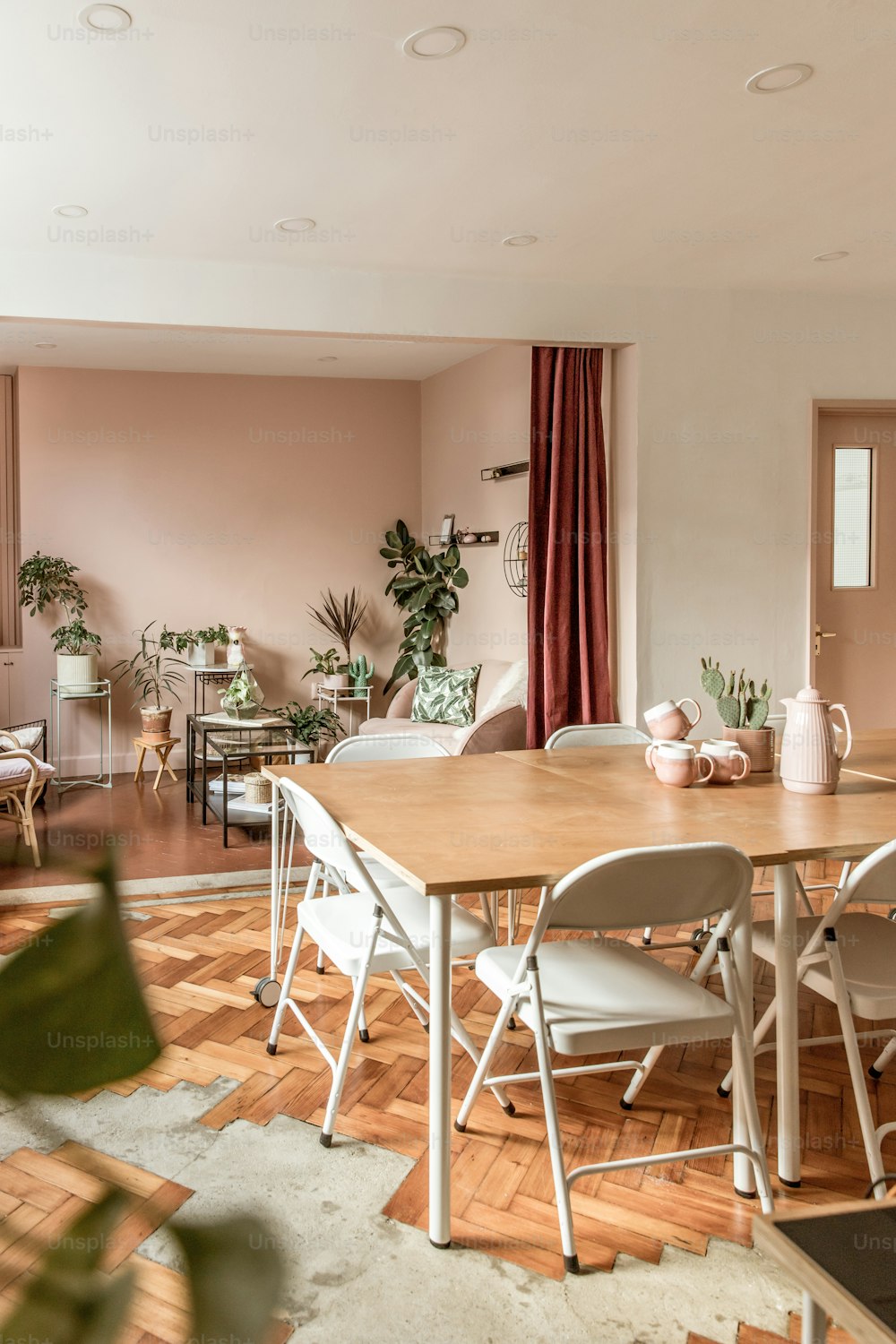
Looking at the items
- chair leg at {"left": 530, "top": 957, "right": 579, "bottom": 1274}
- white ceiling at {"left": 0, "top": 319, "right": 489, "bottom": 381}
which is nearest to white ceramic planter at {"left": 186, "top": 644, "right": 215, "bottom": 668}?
white ceiling at {"left": 0, "top": 319, "right": 489, "bottom": 381}

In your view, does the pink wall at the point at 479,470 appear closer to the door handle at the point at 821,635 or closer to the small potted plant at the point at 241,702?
the small potted plant at the point at 241,702

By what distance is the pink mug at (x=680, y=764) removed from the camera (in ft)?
9.22

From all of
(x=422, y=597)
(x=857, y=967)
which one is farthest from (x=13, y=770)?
(x=857, y=967)

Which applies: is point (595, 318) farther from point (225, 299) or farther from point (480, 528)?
point (480, 528)

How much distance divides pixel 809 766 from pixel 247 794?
11.2 feet

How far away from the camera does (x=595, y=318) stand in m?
4.78

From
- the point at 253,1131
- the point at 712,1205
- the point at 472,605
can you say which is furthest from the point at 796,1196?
the point at 472,605

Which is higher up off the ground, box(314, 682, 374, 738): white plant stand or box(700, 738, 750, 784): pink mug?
box(700, 738, 750, 784): pink mug

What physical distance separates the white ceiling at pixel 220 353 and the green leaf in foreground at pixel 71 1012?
19.8ft

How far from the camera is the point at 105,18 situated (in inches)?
98.6

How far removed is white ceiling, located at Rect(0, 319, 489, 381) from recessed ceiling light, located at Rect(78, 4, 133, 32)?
136 inches

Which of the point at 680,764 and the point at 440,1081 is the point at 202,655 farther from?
the point at 440,1081

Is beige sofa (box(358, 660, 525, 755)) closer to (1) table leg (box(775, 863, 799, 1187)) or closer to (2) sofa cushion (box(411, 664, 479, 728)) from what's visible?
(2) sofa cushion (box(411, 664, 479, 728))

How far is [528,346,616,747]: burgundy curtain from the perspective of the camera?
4961 mm
